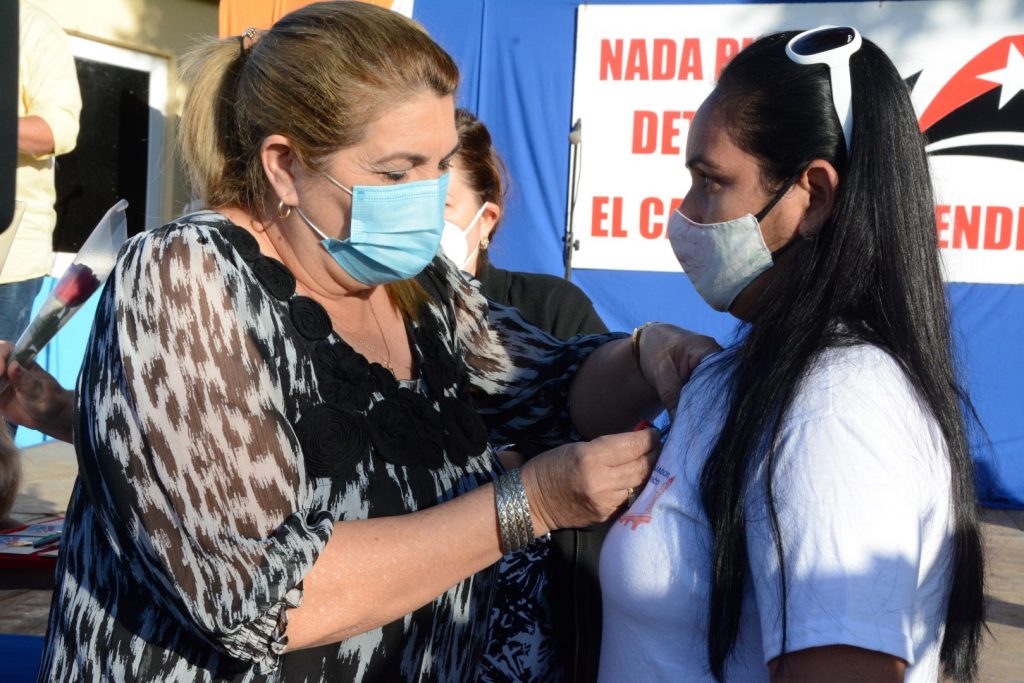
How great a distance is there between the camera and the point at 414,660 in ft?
5.49

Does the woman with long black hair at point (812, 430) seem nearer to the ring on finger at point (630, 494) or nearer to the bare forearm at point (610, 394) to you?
the ring on finger at point (630, 494)

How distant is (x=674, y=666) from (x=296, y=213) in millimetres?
937

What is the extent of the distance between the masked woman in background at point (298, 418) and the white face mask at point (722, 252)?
146mm

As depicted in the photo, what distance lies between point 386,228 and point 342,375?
0.86ft

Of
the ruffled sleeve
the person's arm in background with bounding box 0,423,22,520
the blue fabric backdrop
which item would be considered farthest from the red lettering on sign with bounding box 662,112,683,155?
the ruffled sleeve

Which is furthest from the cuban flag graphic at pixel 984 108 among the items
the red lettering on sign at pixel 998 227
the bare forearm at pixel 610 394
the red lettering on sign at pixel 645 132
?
the bare forearm at pixel 610 394

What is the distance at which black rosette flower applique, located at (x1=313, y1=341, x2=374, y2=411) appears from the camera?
1.60 metres

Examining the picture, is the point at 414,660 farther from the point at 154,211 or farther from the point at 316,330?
the point at 154,211

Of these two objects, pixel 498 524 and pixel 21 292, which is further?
pixel 21 292

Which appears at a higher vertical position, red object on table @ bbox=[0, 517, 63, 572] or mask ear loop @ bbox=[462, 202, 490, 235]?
mask ear loop @ bbox=[462, 202, 490, 235]

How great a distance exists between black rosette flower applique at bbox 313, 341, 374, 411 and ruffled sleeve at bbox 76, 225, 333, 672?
142 millimetres

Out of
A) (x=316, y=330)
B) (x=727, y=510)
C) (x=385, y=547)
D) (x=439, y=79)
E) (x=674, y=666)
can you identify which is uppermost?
(x=439, y=79)

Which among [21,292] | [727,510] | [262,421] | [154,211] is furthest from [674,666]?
[154,211]

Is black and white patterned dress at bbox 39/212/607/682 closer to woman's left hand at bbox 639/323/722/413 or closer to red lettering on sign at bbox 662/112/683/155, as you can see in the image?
woman's left hand at bbox 639/323/722/413
